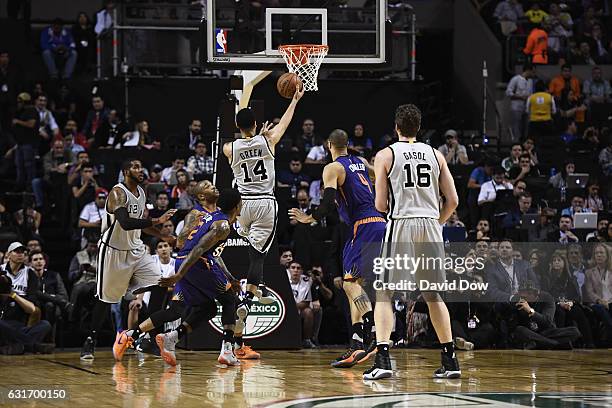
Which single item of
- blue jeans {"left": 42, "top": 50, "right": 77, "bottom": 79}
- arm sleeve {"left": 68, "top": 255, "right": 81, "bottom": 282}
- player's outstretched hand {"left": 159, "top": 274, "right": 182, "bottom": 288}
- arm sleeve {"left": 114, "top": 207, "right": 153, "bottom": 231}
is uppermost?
blue jeans {"left": 42, "top": 50, "right": 77, "bottom": 79}

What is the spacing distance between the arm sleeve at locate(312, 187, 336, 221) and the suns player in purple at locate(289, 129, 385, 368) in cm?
8

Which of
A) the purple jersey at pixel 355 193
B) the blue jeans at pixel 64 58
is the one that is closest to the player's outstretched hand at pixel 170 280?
the purple jersey at pixel 355 193

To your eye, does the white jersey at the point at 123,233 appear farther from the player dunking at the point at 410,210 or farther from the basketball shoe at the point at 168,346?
the player dunking at the point at 410,210

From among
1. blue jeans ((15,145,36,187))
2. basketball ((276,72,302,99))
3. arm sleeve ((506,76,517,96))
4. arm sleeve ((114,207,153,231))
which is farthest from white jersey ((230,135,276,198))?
arm sleeve ((506,76,517,96))

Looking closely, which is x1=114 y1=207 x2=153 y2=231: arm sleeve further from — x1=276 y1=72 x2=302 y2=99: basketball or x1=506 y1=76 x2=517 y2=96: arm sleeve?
x1=506 y1=76 x2=517 y2=96: arm sleeve

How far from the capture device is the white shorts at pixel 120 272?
11.5 m

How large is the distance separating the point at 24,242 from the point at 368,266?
21.2ft

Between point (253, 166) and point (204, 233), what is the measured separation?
1.41 m

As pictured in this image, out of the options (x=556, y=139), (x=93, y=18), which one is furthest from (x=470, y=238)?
(x=93, y=18)

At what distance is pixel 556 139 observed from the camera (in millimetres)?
20672

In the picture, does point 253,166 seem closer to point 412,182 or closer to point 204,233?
point 204,233

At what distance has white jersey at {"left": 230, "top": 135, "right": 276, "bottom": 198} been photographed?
1169 cm

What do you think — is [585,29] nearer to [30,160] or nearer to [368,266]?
[30,160]

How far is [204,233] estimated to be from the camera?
416 inches
